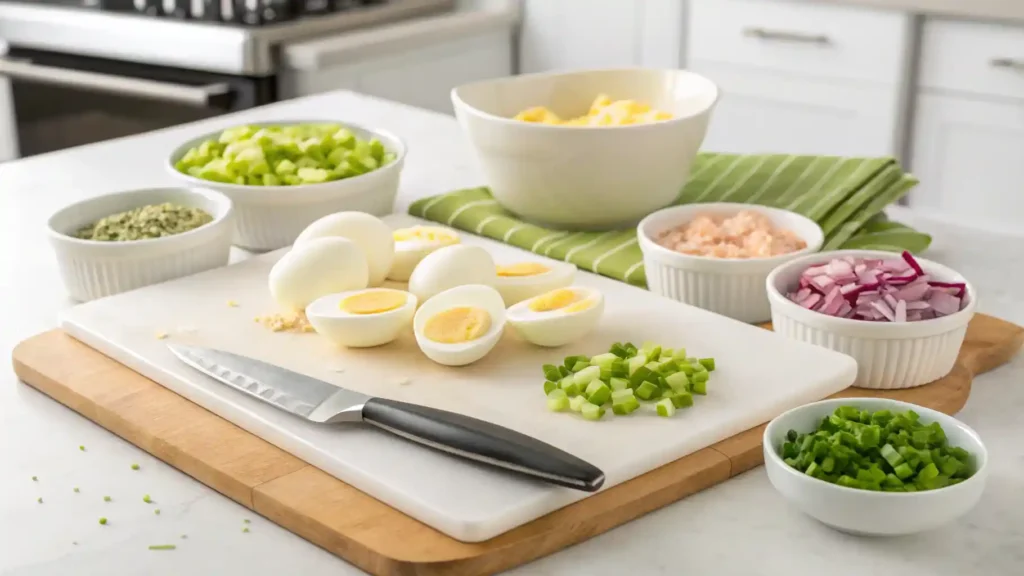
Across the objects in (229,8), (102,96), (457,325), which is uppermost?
(229,8)

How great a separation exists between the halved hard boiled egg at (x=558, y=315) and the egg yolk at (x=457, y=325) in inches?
1.3

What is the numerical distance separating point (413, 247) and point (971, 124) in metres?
1.80

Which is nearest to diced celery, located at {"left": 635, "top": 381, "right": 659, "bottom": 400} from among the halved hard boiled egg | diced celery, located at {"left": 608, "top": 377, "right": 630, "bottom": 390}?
diced celery, located at {"left": 608, "top": 377, "right": 630, "bottom": 390}

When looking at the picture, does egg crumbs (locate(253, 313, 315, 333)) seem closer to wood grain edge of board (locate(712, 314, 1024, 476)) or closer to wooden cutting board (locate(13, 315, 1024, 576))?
wooden cutting board (locate(13, 315, 1024, 576))

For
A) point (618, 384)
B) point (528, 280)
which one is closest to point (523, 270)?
point (528, 280)

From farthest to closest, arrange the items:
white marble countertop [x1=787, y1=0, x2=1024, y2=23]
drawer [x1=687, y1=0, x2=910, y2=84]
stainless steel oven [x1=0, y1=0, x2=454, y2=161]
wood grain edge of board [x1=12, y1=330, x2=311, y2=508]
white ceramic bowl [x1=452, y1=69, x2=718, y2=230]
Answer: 1. stainless steel oven [x1=0, y1=0, x2=454, y2=161]
2. drawer [x1=687, y1=0, x2=910, y2=84]
3. white marble countertop [x1=787, y1=0, x2=1024, y2=23]
4. white ceramic bowl [x1=452, y1=69, x2=718, y2=230]
5. wood grain edge of board [x1=12, y1=330, x2=311, y2=508]

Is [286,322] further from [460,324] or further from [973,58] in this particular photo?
[973,58]

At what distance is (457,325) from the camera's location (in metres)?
1.20

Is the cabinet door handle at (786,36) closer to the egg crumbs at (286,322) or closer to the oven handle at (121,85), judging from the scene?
the oven handle at (121,85)

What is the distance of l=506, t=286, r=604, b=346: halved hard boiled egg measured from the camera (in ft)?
3.92

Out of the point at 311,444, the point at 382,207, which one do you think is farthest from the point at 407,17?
the point at 311,444

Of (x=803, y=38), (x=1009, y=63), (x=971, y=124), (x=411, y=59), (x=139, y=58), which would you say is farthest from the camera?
(x=411, y=59)

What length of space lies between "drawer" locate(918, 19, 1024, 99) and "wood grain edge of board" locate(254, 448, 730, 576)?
6.38ft

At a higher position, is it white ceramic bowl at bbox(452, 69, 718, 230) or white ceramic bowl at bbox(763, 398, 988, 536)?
white ceramic bowl at bbox(452, 69, 718, 230)
